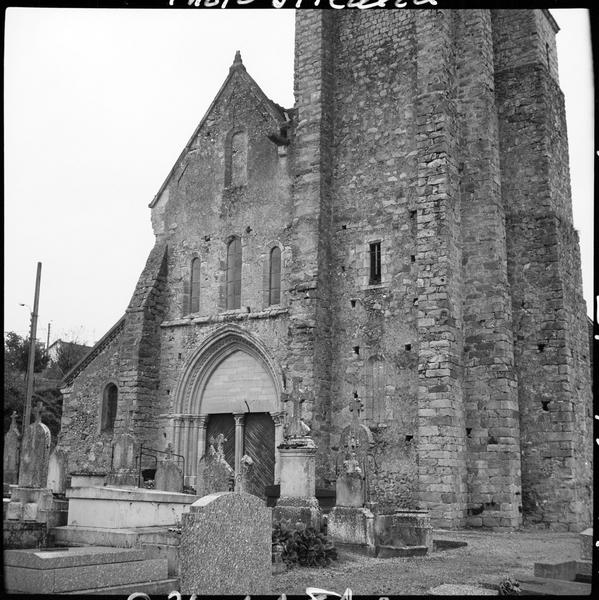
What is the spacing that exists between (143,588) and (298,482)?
519 centimetres

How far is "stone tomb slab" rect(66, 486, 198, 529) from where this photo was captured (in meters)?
10.3

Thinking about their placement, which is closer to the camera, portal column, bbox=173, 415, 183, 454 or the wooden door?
the wooden door

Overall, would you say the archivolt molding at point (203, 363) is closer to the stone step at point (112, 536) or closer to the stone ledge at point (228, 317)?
the stone ledge at point (228, 317)

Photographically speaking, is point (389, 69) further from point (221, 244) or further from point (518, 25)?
point (221, 244)

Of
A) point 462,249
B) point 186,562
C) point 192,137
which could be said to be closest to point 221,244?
point 192,137

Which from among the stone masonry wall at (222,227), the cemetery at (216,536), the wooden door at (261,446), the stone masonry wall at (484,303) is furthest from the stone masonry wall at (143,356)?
the stone masonry wall at (484,303)

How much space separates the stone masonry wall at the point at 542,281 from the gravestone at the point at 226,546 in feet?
36.5

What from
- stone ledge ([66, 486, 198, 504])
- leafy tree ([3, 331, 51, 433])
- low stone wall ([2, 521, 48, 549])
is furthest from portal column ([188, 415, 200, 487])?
low stone wall ([2, 521, 48, 549])

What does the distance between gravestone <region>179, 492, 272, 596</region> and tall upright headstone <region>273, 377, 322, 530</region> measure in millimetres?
3813

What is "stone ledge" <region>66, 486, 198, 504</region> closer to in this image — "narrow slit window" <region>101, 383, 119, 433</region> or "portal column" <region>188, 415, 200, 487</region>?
"portal column" <region>188, 415, 200, 487</region>

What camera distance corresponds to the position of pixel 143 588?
6969 millimetres

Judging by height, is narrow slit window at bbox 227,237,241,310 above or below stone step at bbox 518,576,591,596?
above

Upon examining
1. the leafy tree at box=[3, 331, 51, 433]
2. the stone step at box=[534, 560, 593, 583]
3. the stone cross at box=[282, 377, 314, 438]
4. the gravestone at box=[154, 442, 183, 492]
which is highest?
the leafy tree at box=[3, 331, 51, 433]

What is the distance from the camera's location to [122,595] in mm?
6664
